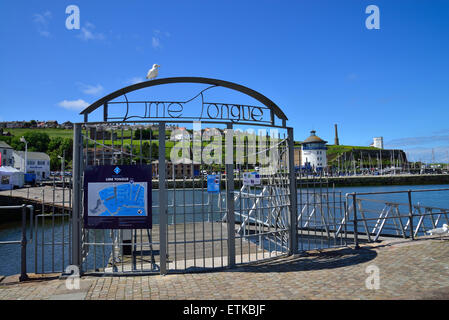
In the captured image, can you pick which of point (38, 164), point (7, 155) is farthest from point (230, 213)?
point (38, 164)

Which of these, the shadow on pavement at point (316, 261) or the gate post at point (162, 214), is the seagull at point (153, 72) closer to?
the gate post at point (162, 214)

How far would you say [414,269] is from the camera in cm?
641

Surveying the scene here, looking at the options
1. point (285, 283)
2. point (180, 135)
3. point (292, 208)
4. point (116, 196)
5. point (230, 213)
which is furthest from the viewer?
point (292, 208)

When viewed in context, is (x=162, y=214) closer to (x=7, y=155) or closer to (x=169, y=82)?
(x=169, y=82)

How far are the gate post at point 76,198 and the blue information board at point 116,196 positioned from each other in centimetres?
17

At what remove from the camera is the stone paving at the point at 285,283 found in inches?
206

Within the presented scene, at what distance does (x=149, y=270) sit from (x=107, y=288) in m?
1.25

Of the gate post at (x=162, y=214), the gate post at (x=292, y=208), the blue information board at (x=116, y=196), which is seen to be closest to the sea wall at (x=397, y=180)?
the gate post at (x=292, y=208)

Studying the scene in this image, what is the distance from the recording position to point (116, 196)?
677 cm

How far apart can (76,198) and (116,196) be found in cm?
90

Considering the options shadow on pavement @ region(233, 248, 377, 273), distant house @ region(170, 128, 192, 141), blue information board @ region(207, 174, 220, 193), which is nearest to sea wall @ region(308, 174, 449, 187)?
shadow on pavement @ region(233, 248, 377, 273)
